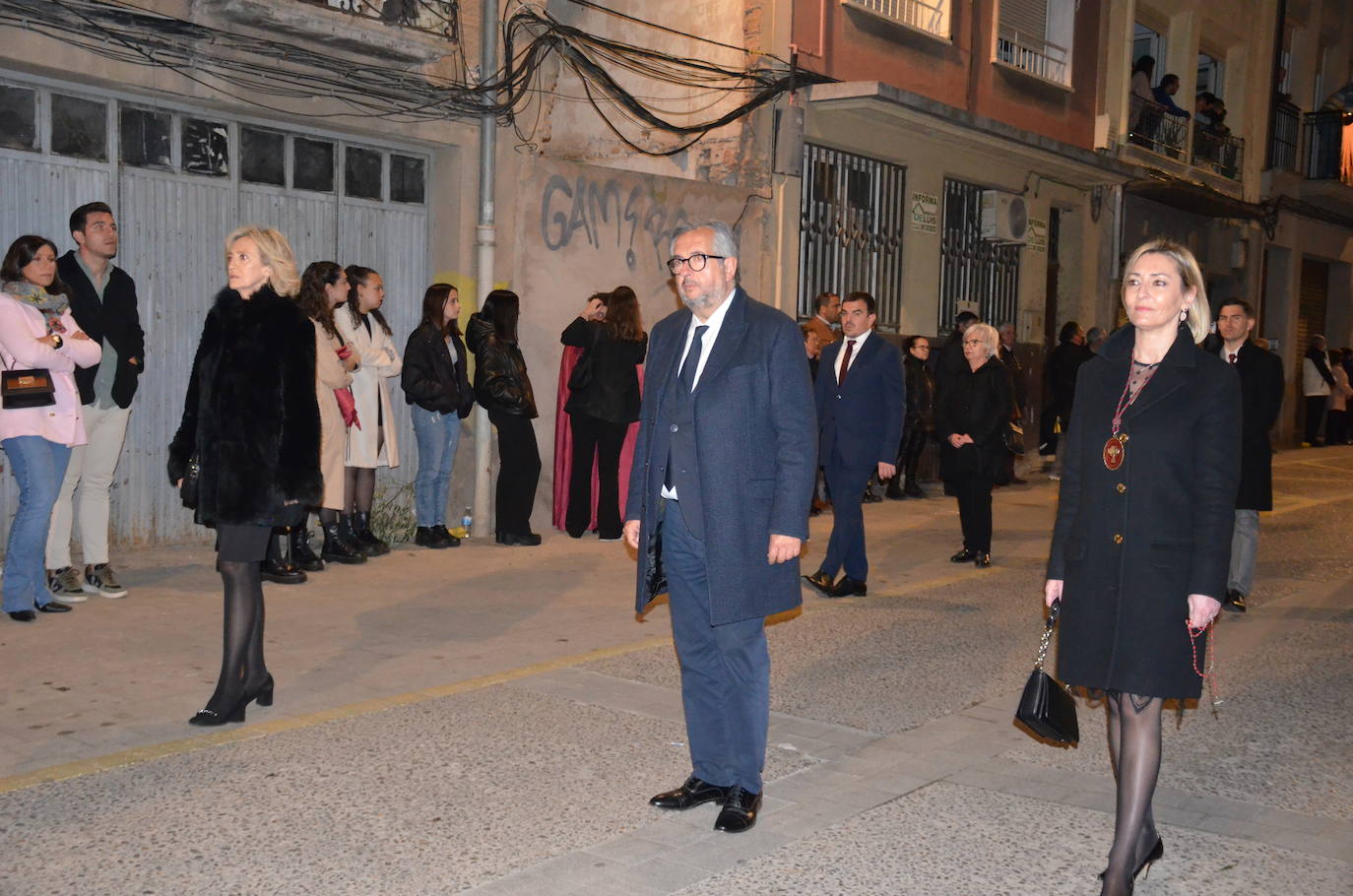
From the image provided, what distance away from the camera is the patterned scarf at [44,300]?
288 inches

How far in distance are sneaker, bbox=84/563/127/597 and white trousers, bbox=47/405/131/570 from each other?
47 mm

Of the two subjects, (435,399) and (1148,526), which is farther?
(435,399)

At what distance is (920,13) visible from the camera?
16578mm

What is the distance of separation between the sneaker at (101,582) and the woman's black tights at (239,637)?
2.61m

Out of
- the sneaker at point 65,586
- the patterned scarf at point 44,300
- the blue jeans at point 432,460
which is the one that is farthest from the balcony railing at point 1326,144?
the sneaker at point 65,586

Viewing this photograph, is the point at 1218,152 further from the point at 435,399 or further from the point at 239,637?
the point at 239,637

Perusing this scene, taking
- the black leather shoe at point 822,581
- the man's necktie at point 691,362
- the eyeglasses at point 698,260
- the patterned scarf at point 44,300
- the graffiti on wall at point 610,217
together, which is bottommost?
the black leather shoe at point 822,581

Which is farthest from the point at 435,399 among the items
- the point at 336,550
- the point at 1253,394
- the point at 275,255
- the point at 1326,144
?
the point at 1326,144

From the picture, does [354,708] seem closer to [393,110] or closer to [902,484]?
[393,110]

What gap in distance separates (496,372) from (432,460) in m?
0.84

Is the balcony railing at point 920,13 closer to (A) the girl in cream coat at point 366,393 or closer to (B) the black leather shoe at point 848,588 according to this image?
(A) the girl in cream coat at point 366,393

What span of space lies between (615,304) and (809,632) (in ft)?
13.5

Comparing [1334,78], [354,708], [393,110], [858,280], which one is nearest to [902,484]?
[858,280]

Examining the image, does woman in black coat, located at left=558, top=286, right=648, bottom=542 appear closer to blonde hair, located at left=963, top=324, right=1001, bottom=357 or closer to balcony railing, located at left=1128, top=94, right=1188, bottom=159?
blonde hair, located at left=963, top=324, right=1001, bottom=357
